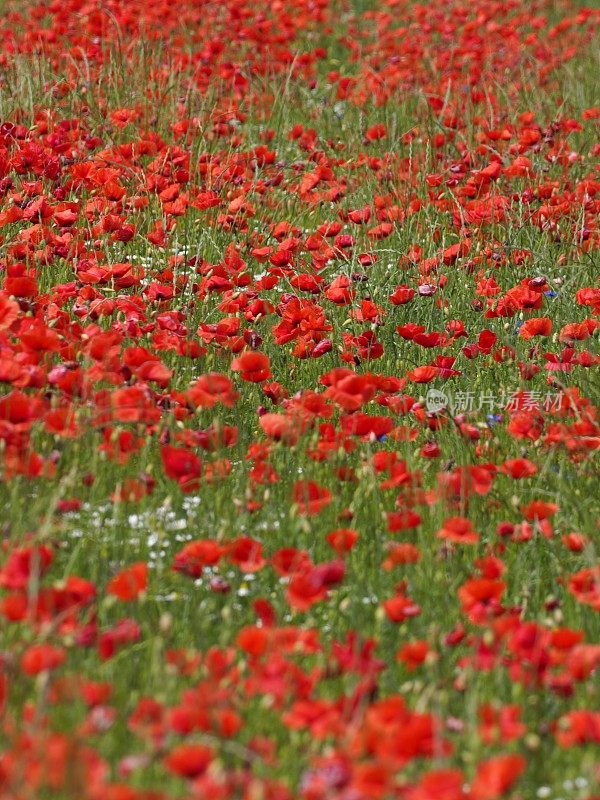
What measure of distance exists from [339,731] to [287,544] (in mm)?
1046

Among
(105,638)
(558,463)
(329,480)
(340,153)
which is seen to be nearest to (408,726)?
(105,638)

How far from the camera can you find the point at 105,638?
2004 millimetres

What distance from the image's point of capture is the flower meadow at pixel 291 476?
195 cm

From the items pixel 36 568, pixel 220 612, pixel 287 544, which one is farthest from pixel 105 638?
pixel 287 544

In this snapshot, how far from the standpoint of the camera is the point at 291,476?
3156 mm

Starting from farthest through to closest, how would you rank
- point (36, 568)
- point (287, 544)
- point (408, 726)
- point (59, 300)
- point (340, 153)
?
1. point (340, 153)
2. point (59, 300)
3. point (287, 544)
4. point (36, 568)
5. point (408, 726)

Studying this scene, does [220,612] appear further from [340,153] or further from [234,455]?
[340,153]

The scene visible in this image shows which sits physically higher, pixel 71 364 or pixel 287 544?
pixel 71 364

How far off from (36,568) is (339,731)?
51 cm

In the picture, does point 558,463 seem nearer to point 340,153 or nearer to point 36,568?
point 36,568

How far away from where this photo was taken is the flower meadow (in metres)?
1.95

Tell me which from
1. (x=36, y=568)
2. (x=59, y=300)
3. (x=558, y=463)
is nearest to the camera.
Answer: (x=36, y=568)

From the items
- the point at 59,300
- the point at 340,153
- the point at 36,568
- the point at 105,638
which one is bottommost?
the point at 340,153

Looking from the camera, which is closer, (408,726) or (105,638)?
(408,726)
